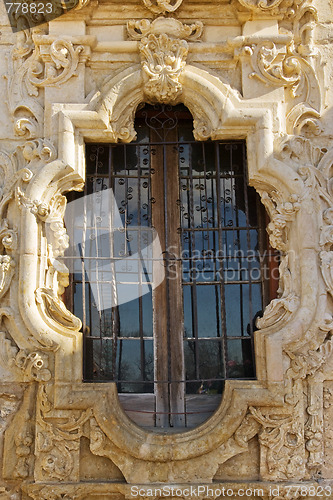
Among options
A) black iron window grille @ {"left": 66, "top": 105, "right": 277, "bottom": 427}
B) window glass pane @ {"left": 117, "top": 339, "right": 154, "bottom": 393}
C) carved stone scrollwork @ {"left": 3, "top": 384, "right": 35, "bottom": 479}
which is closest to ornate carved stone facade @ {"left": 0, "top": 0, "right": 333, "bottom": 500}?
carved stone scrollwork @ {"left": 3, "top": 384, "right": 35, "bottom": 479}

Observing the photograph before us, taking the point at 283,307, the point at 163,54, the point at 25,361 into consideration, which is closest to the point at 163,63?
the point at 163,54

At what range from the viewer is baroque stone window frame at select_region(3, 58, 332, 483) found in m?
4.10

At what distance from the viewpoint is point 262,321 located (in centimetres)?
429

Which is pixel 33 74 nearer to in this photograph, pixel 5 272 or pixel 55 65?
pixel 55 65

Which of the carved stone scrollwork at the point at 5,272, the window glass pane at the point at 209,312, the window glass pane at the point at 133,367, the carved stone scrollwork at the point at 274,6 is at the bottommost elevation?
the window glass pane at the point at 133,367

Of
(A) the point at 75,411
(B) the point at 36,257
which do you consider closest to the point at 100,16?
(B) the point at 36,257

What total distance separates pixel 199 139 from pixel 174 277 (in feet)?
3.72

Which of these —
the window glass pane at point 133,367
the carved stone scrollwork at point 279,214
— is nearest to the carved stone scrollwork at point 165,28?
the carved stone scrollwork at point 279,214

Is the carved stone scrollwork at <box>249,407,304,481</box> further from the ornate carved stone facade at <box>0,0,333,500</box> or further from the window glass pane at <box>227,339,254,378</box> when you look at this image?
the window glass pane at <box>227,339,254,378</box>

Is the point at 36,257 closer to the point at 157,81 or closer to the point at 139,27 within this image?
the point at 157,81

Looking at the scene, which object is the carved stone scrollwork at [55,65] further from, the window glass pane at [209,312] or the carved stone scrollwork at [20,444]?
the carved stone scrollwork at [20,444]

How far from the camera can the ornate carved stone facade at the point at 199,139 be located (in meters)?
4.10

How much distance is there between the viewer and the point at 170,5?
15.0ft

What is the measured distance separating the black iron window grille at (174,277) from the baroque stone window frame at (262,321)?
232mm
